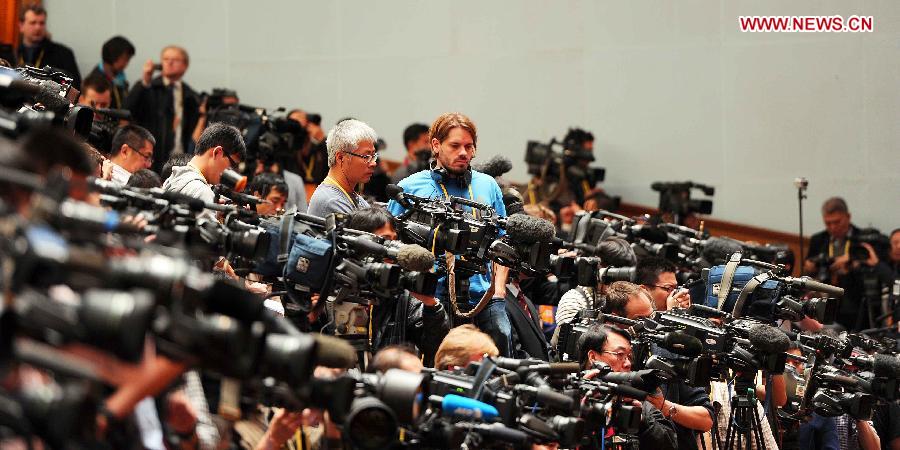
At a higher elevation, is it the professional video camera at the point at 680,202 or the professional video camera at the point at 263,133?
the professional video camera at the point at 263,133

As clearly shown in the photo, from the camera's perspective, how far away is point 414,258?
4.87m

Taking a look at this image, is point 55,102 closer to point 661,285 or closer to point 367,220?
point 367,220

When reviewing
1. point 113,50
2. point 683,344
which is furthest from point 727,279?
point 113,50

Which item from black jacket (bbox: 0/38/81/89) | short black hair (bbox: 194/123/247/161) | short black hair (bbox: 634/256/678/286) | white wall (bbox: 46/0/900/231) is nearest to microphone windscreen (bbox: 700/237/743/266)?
short black hair (bbox: 634/256/678/286)

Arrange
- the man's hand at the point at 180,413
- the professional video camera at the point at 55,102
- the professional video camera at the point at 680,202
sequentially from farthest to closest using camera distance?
the professional video camera at the point at 680,202 < the professional video camera at the point at 55,102 < the man's hand at the point at 180,413

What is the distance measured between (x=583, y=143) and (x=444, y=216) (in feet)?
18.0

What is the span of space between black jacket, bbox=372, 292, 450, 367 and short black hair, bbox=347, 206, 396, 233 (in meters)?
0.30

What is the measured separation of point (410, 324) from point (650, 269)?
1826 mm

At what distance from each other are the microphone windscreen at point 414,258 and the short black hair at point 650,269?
222 centimetres

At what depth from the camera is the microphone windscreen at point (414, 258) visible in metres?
4.88

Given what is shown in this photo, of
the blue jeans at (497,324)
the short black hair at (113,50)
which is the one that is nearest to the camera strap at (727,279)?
the blue jeans at (497,324)

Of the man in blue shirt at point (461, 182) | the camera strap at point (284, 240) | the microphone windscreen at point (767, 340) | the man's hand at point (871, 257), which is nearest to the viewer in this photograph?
the camera strap at point (284, 240)

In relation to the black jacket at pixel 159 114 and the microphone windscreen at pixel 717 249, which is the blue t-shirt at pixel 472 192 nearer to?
the microphone windscreen at pixel 717 249

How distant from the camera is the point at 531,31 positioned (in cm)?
1166
